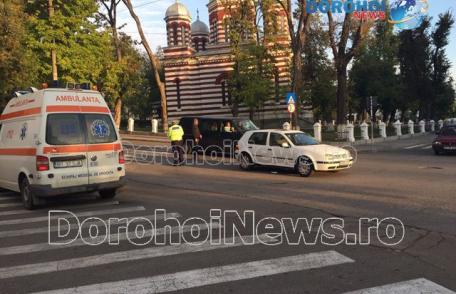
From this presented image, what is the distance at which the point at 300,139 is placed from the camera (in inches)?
594

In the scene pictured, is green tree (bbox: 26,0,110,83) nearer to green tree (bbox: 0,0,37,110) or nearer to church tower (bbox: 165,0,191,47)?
green tree (bbox: 0,0,37,110)

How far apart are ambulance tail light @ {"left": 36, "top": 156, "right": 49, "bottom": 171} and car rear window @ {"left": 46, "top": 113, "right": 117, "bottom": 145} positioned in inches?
13.1

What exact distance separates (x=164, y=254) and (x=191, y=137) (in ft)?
54.9

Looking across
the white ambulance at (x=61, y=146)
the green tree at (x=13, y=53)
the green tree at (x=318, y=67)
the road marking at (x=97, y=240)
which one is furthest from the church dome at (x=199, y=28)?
the road marking at (x=97, y=240)

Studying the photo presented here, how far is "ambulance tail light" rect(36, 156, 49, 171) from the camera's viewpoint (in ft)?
29.9

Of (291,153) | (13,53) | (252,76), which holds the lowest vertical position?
(291,153)

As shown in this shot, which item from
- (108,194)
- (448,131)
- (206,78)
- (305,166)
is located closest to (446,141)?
(448,131)

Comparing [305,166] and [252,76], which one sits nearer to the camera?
[305,166]

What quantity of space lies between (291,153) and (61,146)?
299 inches

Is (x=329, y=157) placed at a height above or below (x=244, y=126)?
below

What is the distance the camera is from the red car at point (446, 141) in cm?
Result: 2073

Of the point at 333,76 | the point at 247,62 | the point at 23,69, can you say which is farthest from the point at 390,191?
the point at 333,76

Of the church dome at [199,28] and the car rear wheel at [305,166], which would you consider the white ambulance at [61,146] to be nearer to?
the car rear wheel at [305,166]

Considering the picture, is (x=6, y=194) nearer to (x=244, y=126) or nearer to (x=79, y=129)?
(x=79, y=129)
